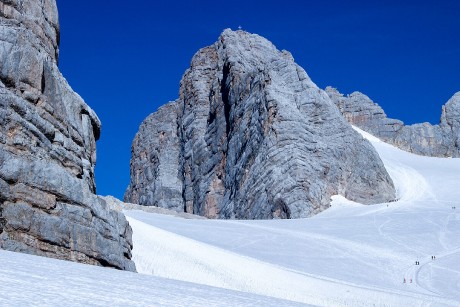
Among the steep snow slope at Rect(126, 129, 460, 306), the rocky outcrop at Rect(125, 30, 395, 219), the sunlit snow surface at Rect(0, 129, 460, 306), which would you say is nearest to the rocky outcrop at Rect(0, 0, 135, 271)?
the sunlit snow surface at Rect(0, 129, 460, 306)

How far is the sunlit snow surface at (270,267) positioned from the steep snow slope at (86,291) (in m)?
0.02

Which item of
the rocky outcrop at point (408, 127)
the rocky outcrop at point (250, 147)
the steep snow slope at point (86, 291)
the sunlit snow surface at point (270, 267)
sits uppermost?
the rocky outcrop at point (408, 127)

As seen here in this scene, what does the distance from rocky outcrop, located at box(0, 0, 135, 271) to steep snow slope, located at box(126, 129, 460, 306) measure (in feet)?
15.1

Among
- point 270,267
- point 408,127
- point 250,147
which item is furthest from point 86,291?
point 408,127

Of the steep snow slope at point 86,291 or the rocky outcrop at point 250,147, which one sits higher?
the rocky outcrop at point 250,147

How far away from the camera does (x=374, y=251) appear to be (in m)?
38.8

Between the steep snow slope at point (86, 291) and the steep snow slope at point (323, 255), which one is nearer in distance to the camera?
the steep snow slope at point (86, 291)

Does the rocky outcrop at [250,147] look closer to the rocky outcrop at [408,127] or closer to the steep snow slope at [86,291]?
the rocky outcrop at [408,127]

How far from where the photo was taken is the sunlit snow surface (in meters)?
7.81

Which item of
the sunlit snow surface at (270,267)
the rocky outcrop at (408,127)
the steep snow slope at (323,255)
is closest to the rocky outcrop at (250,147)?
the steep snow slope at (323,255)

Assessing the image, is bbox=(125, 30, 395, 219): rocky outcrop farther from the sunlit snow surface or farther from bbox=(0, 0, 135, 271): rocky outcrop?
bbox=(0, 0, 135, 271): rocky outcrop

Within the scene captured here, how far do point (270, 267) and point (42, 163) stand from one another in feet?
41.4

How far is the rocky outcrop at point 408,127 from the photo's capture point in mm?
114062

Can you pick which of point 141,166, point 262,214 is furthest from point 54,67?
point 141,166
